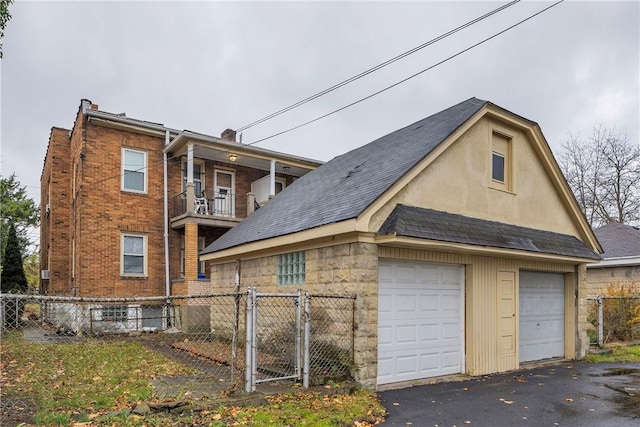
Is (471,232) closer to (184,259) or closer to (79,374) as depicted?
(79,374)

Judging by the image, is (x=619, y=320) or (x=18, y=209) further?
(x=18, y=209)

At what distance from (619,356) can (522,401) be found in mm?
7266

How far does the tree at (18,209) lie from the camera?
1220 inches

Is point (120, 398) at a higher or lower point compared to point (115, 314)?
higher

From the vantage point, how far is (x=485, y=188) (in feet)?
33.6

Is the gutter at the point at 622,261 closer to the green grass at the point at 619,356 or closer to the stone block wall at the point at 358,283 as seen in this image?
the green grass at the point at 619,356

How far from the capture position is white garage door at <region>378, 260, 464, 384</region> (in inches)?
327

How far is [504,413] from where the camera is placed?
22.1 feet

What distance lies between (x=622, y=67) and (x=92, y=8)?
19.1 meters

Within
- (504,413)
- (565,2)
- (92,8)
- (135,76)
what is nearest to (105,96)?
(135,76)

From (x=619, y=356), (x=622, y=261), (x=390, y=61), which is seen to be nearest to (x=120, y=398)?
(x=390, y=61)

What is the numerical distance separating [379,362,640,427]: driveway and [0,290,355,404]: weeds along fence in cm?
138

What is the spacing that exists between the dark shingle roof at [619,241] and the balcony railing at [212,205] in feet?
50.1

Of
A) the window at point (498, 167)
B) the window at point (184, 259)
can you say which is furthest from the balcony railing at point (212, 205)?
the window at point (498, 167)
